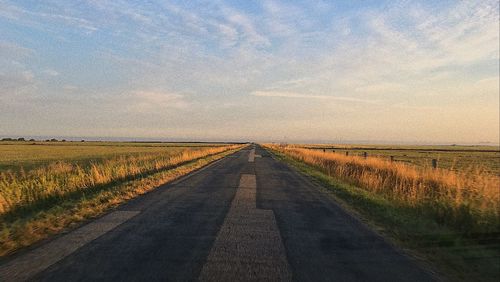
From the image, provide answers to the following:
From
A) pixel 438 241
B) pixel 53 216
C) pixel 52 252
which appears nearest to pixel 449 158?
pixel 438 241

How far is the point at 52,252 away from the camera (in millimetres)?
5262

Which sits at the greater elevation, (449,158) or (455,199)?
(455,199)

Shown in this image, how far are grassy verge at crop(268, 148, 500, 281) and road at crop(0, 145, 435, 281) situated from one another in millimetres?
474

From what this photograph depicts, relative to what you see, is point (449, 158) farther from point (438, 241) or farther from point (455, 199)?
point (438, 241)

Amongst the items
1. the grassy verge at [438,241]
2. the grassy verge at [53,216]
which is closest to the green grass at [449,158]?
the grassy verge at [438,241]

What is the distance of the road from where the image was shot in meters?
4.39

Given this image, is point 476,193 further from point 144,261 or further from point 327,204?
point 144,261

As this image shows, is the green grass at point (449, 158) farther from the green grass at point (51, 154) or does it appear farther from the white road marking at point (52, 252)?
the green grass at point (51, 154)

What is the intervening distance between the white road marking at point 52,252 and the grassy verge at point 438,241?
18.1 ft

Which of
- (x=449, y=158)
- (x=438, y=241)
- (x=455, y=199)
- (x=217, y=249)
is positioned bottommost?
(x=449, y=158)

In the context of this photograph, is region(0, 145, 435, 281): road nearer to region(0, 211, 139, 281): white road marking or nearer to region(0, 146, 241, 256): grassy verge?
region(0, 211, 139, 281): white road marking

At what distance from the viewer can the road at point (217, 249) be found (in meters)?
4.39

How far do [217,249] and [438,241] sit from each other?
4192 mm

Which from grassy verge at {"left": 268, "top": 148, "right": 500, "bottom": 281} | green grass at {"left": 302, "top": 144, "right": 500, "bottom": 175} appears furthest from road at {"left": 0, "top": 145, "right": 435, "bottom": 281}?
green grass at {"left": 302, "top": 144, "right": 500, "bottom": 175}
